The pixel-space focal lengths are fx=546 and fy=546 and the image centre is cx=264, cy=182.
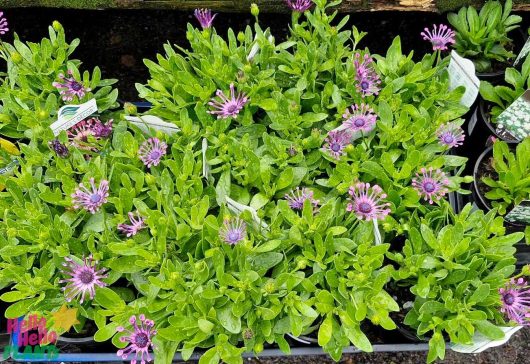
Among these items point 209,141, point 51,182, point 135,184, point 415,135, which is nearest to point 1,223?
point 51,182

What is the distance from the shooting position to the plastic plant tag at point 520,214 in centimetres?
142

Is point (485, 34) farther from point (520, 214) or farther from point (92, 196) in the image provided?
point (92, 196)

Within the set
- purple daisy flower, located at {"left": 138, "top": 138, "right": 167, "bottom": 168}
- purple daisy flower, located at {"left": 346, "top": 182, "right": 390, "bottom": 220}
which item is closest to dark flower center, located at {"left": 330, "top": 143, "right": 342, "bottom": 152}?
purple daisy flower, located at {"left": 346, "top": 182, "right": 390, "bottom": 220}

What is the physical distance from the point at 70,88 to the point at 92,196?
0.37 meters

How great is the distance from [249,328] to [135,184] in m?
0.47

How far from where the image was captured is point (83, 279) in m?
1.24

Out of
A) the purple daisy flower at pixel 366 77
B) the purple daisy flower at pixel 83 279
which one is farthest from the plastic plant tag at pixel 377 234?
the purple daisy flower at pixel 83 279

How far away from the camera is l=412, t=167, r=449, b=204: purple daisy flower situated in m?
1.34

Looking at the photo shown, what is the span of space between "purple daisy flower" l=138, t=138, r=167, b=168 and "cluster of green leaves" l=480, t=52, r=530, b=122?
1.00 m

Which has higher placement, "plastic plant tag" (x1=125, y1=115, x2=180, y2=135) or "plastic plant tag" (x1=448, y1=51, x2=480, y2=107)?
"plastic plant tag" (x1=125, y1=115, x2=180, y2=135)

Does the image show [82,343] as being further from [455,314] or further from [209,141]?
[455,314]

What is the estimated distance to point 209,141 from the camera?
4.73 ft

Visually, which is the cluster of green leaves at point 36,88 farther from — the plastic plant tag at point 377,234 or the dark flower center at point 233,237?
the plastic plant tag at point 377,234

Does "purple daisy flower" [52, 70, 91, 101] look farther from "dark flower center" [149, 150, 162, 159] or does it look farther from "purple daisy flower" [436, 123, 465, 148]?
"purple daisy flower" [436, 123, 465, 148]
